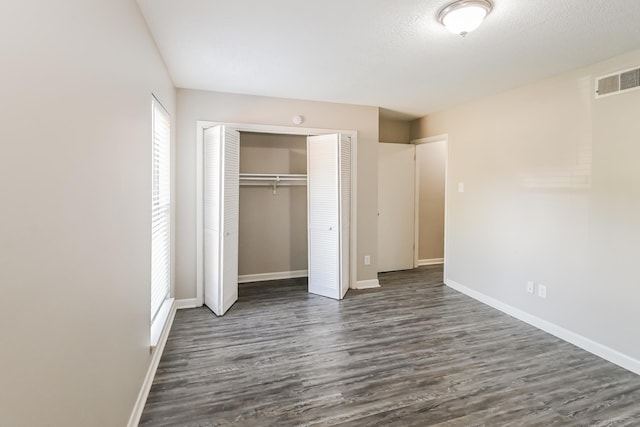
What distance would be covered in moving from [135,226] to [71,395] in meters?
1.04

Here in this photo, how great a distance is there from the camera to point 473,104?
4.21 m

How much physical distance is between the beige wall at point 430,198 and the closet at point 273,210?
6.47 ft

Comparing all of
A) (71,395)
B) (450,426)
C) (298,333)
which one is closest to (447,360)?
(450,426)

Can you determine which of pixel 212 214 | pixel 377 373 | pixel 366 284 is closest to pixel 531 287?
pixel 366 284

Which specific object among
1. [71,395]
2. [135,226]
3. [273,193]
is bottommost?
[71,395]

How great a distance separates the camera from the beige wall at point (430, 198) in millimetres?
5844

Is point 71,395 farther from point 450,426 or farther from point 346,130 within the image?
point 346,130

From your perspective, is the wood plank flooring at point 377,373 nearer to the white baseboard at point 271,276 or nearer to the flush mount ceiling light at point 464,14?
the white baseboard at point 271,276

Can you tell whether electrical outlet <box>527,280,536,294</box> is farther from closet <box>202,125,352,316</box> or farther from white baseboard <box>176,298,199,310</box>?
white baseboard <box>176,298,199,310</box>

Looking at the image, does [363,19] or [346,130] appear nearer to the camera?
[363,19]

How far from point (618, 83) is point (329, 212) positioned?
2985 mm

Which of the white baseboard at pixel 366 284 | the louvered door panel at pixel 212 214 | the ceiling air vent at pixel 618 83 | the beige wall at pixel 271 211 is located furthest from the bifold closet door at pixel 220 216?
the ceiling air vent at pixel 618 83

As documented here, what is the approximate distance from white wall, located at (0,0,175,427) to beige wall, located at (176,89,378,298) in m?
1.87

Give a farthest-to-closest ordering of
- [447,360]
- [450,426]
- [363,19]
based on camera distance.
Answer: [447,360] → [363,19] → [450,426]
